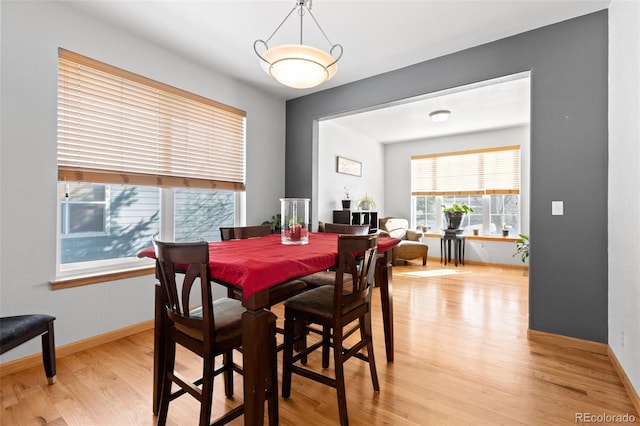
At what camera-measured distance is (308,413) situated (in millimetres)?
1670

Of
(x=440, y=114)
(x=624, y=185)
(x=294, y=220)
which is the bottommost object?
(x=294, y=220)

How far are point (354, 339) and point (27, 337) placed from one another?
220cm

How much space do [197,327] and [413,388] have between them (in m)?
1.38

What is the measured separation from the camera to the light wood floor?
1.65m

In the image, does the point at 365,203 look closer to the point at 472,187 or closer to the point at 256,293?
the point at 472,187

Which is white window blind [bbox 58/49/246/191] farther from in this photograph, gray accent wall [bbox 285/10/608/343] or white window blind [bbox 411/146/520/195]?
white window blind [bbox 411/146/520/195]

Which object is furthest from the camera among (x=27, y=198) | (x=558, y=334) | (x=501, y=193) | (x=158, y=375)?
(x=501, y=193)

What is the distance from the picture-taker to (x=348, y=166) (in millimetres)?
5953

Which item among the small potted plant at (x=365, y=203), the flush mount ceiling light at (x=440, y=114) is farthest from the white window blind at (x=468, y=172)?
the flush mount ceiling light at (x=440, y=114)

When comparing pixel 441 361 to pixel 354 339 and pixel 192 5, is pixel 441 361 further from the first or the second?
pixel 192 5

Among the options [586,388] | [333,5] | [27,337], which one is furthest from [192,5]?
[586,388]

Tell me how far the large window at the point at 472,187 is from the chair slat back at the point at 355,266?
5.27m

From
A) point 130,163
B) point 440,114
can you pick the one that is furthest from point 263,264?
point 440,114

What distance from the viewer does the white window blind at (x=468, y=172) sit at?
5.87 m
